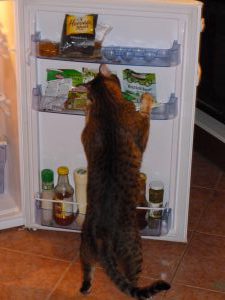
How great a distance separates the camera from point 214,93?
284 cm

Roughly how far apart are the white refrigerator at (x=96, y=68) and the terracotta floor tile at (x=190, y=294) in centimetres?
29

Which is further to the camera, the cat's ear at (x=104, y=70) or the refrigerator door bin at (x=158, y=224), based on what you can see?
the refrigerator door bin at (x=158, y=224)

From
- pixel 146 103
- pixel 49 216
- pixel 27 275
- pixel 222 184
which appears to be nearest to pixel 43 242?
pixel 49 216

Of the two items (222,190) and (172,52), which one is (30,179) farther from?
(222,190)

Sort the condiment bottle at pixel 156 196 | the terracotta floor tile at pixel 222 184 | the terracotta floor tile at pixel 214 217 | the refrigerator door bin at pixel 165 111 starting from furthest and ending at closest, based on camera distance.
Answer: the terracotta floor tile at pixel 222 184, the terracotta floor tile at pixel 214 217, the condiment bottle at pixel 156 196, the refrigerator door bin at pixel 165 111

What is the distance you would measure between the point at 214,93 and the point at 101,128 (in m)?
1.12

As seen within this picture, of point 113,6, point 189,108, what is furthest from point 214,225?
point 113,6

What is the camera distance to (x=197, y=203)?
265cm

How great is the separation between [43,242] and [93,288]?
13.8 inches

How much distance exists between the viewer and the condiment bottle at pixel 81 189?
2.24 m

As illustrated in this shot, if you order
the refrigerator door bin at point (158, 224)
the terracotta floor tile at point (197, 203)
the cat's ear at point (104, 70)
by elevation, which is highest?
the cat's ear at point (104, 70)

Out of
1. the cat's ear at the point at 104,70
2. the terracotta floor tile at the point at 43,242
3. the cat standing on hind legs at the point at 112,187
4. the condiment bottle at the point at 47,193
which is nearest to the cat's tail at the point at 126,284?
the cat standing on hind legs at the point at 112,187

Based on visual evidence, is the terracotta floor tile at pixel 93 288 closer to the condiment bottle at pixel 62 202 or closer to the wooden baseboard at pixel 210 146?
the condiment bottle at pixel 62 202

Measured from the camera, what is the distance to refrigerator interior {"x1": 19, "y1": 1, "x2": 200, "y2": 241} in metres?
2.00
